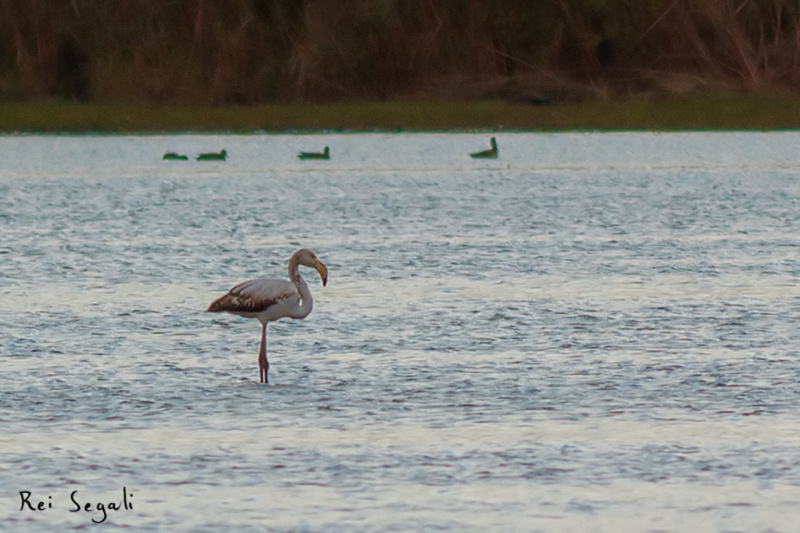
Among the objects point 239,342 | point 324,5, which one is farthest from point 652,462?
point 324,5

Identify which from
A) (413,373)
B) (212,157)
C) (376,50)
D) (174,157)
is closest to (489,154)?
(212,157)

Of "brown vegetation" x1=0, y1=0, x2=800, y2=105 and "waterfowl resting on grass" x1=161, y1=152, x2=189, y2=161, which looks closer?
"waterfowl resting on grass" x1=161, y1=152, x2=189, y2=161

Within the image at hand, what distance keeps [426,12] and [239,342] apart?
3613 cm

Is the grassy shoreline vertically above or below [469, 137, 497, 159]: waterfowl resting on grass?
above

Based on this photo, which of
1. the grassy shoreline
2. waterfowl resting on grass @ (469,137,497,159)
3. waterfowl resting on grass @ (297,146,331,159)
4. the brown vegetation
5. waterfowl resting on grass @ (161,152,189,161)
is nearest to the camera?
waterfowl resting on grass @ (297,146,331,159)

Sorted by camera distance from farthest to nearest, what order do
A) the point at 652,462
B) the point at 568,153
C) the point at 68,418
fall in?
the point at 568,153, the point at 68,418, the point at 652,462

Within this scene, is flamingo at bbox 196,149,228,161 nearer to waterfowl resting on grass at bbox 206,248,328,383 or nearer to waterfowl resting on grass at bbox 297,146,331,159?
waterfowl resting on grass at bbox 297,146,331,159

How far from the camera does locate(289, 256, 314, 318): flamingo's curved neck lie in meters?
10.1

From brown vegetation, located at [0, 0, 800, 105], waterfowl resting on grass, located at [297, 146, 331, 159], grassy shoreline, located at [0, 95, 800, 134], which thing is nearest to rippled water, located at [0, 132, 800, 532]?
waterfowl resting on grass, located at [297, 146, 331, 159]

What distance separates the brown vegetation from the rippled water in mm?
22235

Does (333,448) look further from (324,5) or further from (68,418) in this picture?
(324,5)

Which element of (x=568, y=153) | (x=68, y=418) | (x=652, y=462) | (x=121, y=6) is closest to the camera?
(x=652, y=462)

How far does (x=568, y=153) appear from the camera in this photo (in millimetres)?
39625

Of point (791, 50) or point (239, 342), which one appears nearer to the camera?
point (239, 342)
